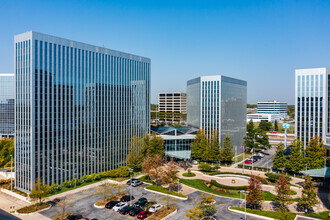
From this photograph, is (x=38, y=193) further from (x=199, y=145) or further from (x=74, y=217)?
(x=199, y=145)

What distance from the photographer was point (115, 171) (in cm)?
5972

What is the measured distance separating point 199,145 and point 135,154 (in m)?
20.8

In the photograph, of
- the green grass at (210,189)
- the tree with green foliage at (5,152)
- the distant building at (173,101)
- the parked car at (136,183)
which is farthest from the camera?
the distant building at (173,101)

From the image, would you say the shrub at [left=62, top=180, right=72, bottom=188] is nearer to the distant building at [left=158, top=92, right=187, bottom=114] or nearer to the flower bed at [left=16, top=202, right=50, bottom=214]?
the flower bed at [left=16, top=202, right=50, bottom=214]

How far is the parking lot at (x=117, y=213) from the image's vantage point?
130 ft

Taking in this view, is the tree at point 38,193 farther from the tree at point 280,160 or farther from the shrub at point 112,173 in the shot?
the tree at point 280,160

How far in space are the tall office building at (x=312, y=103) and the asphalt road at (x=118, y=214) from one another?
134 feet

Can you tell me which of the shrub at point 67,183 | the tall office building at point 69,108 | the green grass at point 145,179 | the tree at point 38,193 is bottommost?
the green grass at point 145,179

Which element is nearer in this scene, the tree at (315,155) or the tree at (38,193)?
the tree at (38,193)

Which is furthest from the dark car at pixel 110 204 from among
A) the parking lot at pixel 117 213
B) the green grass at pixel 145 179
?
the green grass at pixel 145 179

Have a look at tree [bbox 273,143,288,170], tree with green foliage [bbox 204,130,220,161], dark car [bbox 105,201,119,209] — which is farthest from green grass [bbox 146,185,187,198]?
tree [bbox 273,143,288,170]

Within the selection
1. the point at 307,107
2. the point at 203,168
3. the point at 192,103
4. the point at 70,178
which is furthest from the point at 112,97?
the point at 307,107

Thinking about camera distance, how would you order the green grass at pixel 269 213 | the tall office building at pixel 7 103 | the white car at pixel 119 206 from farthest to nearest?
the tall office building at pixel 7 103 < the white car at pixel 119 206 < the green grass at pixel 269 213

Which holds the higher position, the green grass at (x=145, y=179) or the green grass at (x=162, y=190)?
the green grass at (x=162, y=190)
